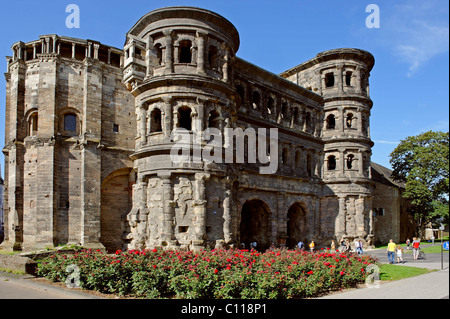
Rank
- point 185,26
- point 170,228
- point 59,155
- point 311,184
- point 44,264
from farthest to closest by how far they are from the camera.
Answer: point 311,184
point 59,155
point 185,26
point 170,228
point 44,264

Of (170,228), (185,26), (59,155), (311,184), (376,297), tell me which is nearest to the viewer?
(376,297)

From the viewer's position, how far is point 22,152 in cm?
2500

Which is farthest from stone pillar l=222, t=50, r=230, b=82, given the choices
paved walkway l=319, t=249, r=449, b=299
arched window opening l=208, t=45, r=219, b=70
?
paved walkway l=319, t=249, r=449, b=299

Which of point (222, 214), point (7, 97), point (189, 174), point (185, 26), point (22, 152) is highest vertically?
point (185, 26)

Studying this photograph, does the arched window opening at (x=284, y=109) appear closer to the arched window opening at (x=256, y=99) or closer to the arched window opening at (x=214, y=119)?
the arched window opening at (x=256, y=99)

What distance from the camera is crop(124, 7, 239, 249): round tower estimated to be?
20.0 m

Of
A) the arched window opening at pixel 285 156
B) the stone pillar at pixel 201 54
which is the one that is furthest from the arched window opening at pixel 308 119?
the stone pillar at pixel 201 54

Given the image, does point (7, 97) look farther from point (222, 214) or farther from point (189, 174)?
point (222, 214)

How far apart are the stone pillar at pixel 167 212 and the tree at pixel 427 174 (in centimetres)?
2646

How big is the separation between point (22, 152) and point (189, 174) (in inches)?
481

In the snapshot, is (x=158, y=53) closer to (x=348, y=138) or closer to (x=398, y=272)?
(x=398, y=272)

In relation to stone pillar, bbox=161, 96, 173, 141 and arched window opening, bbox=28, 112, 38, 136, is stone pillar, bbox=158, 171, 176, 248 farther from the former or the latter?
arched window opening, bbox=28, 112, 38, 136

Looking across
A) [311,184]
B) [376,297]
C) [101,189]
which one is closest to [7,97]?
[101,189]

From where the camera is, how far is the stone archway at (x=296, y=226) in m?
31.4
